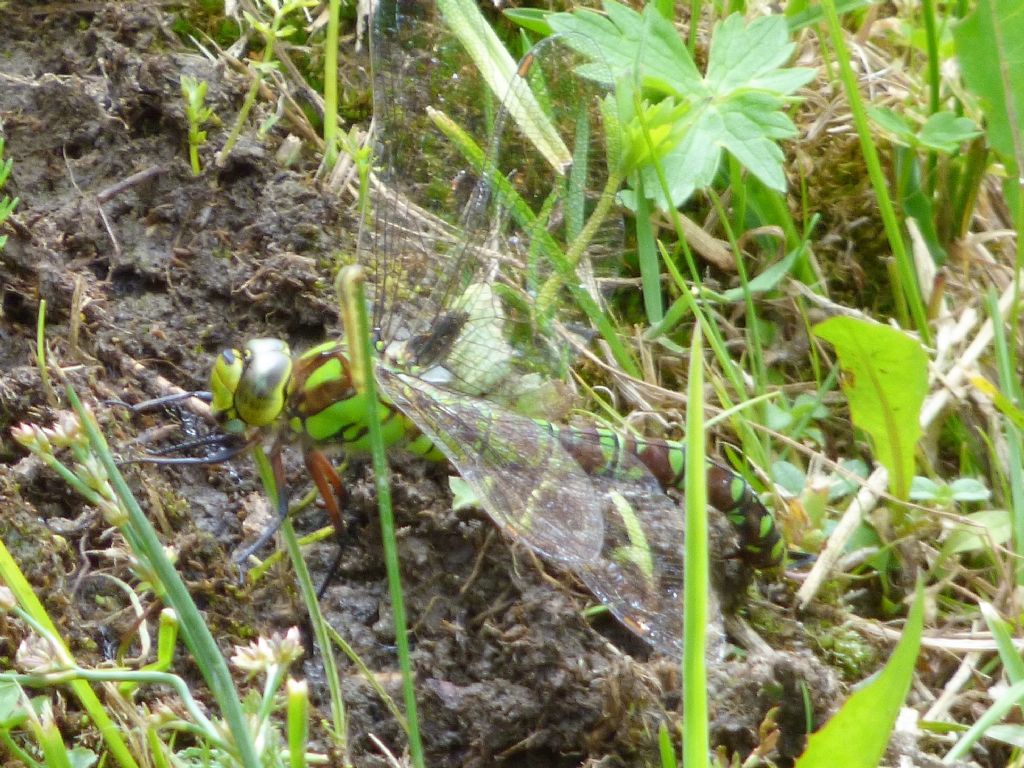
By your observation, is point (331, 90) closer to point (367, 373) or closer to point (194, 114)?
point (194, 114)

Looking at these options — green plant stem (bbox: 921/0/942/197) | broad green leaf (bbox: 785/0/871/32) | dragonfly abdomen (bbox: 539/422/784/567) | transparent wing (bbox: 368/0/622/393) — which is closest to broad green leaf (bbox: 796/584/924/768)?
dragonfly abdomen (bbox: 539/422/784/567)

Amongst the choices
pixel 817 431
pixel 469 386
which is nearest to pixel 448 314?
pixel 469 386

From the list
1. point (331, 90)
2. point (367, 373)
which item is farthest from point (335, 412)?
point (367, 373)

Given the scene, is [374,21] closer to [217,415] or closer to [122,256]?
[122,256]

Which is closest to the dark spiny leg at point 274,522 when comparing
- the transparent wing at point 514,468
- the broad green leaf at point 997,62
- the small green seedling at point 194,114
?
the transparent wing at point 514,468

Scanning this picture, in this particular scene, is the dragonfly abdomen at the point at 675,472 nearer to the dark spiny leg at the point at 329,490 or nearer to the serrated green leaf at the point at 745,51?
the dark spiny leg at the point at 329,490

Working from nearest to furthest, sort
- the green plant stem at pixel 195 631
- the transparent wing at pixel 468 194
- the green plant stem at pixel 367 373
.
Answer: the green plant stem at pixel 367 373 → the green plant stem at pixel 195 631 → the transparent wing at pixel 468 194
